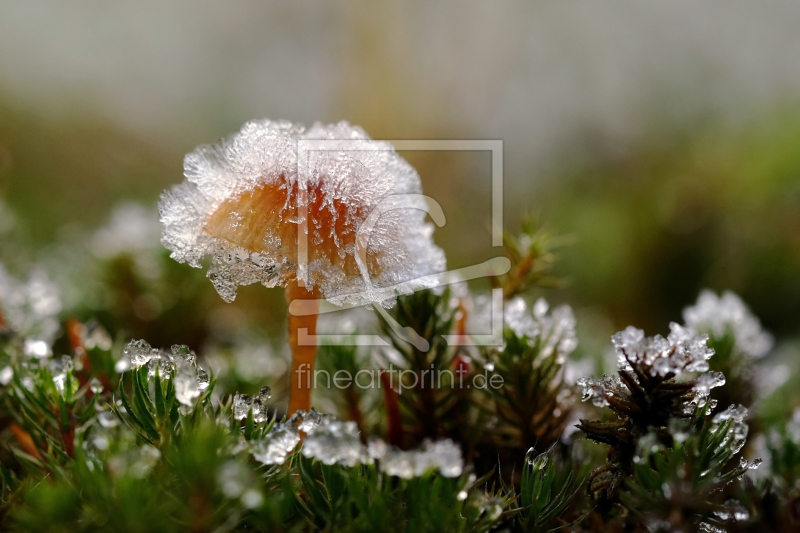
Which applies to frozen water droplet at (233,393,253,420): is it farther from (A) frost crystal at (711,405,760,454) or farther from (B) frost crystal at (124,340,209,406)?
(A) frost crystal at (711,405,760,454)

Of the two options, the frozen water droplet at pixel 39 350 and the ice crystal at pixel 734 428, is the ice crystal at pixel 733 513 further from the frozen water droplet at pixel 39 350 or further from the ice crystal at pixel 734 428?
the frozen water droplet at pixel 39 350

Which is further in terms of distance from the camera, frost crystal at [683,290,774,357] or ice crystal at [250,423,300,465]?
frost crystal at [683,290,774,357]

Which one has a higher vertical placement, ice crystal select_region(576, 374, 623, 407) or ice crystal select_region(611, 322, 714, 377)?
ice crystal select_region(611, 322, 714, 377)

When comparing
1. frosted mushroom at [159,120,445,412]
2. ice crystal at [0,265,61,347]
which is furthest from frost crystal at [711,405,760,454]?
ice crystal at [0,265,61,347]

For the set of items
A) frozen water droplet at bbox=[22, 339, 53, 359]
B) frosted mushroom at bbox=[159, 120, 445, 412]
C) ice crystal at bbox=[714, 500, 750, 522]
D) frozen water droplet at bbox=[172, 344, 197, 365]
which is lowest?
ice crystal at bbox=[714, 500, 750, 522]

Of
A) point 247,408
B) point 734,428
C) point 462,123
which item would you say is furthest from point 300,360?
point 462,123

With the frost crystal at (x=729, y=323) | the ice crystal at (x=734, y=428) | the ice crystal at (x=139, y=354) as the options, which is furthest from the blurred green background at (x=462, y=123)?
the ice crystal at (x=734, y=428)
